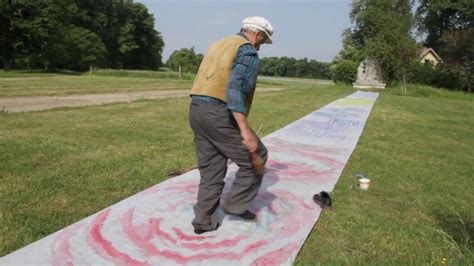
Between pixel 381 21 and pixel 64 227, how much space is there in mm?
41861

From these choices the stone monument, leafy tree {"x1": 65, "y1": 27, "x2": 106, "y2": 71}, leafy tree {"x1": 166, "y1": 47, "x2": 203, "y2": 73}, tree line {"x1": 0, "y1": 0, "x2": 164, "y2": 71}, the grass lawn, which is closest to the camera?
→ the grass lawn

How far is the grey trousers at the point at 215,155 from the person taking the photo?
3.20m

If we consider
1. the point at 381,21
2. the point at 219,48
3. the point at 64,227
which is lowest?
the point at 64,227

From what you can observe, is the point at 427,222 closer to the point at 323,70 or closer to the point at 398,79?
the point at 398,79

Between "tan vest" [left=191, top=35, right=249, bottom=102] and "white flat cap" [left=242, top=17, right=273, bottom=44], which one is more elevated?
"white flat cap" [left=242, top=17, right=273, bottom=44]

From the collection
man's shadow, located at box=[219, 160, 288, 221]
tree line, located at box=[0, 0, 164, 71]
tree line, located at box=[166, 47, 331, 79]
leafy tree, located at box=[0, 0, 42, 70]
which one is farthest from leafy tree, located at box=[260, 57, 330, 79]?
man's shadow, located at box=[219, 160, 288, 221]

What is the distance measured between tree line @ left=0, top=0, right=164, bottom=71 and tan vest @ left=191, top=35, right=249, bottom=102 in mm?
46336

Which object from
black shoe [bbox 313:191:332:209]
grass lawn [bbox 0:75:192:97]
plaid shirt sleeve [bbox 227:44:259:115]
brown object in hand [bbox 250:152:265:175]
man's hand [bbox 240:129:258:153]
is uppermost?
plaid shirt sleeve [bbox 227:44:259:115]

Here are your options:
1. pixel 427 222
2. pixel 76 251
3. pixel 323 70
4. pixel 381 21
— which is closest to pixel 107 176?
pixel 76 251

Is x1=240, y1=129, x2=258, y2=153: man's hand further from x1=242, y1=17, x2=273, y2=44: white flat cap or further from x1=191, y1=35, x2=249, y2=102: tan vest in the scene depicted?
x1=242, y1=17, x2=273, y2=44: white flat cap

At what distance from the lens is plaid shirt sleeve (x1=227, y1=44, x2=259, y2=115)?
3080 mm

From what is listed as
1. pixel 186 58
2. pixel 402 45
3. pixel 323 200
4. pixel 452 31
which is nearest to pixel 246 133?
pixel 323 200

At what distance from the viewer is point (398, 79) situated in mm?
37000

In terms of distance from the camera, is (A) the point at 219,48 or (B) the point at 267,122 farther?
(B) the point at 267,122
